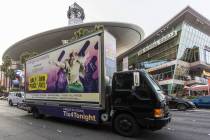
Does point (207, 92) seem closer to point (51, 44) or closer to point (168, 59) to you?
point (168, 59)

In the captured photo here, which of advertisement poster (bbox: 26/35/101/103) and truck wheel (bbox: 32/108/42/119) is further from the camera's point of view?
truck wheel (bbox: 32/108/42/119)

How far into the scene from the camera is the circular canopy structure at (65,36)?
255 feet

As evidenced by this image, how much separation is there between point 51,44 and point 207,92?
63.6 meters

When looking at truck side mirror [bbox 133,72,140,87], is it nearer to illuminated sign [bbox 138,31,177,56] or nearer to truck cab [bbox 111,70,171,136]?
truck cab [bbox 111,70,171,136]

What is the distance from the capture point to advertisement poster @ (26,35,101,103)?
9.23 m

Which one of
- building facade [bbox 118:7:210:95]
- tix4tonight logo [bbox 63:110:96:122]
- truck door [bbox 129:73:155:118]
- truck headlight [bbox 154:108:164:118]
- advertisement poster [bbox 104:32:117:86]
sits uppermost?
building facade [bbox 118:7:210:95]

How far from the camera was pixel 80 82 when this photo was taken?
9758 millimetres

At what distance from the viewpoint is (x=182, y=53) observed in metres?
50.7

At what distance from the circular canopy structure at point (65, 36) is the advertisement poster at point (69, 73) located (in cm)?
6209

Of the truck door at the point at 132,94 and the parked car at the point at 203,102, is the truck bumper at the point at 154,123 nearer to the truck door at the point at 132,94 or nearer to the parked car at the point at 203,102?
the truck door at the point at 132,94

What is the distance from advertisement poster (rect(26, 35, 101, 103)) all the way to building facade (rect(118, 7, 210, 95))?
3687 centimetres

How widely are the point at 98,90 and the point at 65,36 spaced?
73591 mm

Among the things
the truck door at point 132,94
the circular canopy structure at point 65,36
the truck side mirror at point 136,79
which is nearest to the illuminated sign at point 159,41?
the circular canopy structure at point 65,36

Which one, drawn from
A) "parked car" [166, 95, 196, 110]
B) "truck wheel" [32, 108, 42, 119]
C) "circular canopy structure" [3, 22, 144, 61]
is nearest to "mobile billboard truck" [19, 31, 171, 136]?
"truck wheel" [32, 108, 42, 119]
